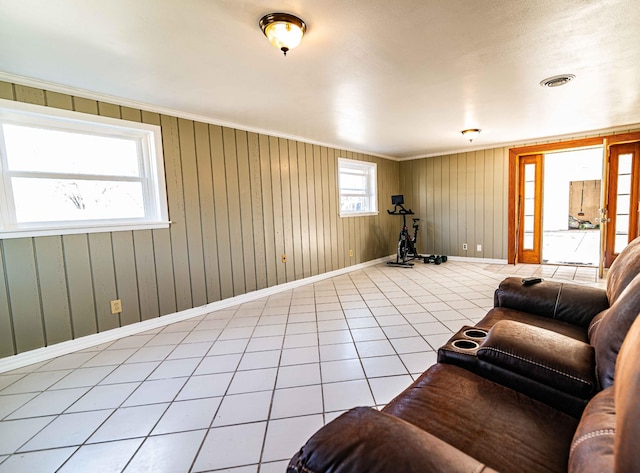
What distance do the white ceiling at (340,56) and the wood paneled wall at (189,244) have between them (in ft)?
1.39

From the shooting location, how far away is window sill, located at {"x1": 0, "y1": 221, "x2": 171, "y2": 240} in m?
2.36

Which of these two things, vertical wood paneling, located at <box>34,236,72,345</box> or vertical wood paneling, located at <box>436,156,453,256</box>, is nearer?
vertical wood paneling, located at <box>34,236,72,345</box>

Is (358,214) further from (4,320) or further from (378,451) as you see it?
(378,451)

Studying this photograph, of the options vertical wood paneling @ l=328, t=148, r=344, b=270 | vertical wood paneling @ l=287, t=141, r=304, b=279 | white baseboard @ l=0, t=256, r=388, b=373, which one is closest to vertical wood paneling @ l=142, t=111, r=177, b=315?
white baseboard @ l=0, t=256, r=388, b=373

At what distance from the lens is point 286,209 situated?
436 centimetres

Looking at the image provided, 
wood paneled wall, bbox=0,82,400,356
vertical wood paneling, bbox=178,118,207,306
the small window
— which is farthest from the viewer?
the small window

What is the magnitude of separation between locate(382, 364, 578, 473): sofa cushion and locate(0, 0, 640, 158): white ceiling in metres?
1.93

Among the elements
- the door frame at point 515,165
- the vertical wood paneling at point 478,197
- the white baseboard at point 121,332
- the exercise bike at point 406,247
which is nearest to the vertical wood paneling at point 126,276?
the white baseboard at point 121,332

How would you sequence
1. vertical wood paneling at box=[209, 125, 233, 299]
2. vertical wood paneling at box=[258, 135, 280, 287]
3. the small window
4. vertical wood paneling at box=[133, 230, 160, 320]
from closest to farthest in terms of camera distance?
vertical wood paneling at box=[133, 230, 160, 320] → vertical wood paneling at box=[209, 125, 233, 299] → vertical wood paneling at box=[258, 135, 280, 287] → the small window

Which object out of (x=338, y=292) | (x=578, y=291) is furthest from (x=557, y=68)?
(x=338, y=292)

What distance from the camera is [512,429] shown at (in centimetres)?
89

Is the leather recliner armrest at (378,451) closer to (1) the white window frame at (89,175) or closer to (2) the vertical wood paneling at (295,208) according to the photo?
(1) the white window frame at (89,175)

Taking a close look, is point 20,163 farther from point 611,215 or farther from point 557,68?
point 611,215

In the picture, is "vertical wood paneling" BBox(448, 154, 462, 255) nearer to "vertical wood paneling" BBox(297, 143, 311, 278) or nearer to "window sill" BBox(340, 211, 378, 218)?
"window sill" BBox(340, 211, 378, 218)
